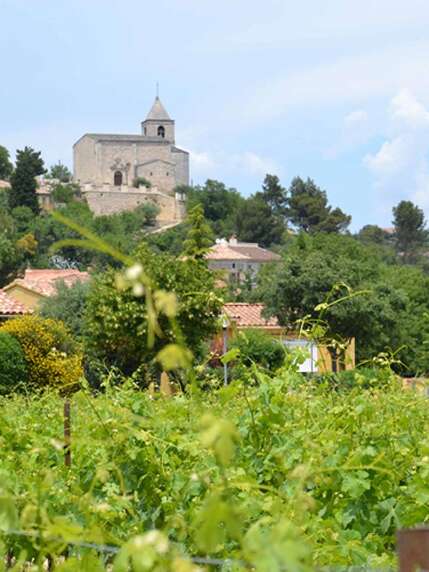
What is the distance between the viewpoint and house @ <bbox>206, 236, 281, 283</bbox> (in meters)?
91.8

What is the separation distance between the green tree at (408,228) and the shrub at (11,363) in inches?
3080

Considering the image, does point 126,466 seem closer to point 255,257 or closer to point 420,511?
point 420,511

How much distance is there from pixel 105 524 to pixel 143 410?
3.71 ft

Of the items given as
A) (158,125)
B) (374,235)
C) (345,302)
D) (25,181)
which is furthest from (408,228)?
(345,302)

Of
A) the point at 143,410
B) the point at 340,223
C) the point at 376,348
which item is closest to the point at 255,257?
the point at 340,223

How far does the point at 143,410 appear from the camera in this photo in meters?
5.41

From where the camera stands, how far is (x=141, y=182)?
127 m

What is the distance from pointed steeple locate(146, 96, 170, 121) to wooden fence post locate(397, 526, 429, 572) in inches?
5547

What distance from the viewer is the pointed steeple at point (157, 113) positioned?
142 metres

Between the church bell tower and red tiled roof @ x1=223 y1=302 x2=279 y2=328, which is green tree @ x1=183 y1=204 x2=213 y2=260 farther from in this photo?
the church bell tower

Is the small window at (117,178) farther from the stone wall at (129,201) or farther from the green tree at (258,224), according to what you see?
the green tree at (258,224)

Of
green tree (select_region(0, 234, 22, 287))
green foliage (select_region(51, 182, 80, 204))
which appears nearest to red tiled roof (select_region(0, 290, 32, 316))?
green tree (select_region(0, 234, 22, 287))

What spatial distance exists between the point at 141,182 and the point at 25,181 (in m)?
32.0

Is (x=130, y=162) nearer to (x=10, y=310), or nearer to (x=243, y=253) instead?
(x=243, y=253)
